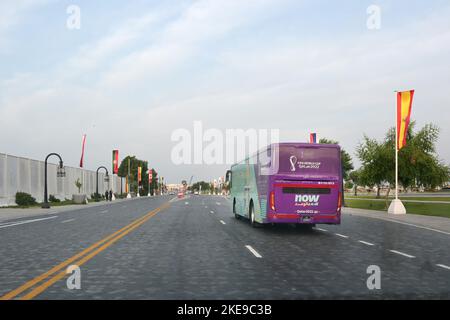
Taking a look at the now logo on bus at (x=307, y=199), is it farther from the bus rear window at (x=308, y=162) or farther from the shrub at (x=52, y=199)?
the shrub at (x=52, y=199)

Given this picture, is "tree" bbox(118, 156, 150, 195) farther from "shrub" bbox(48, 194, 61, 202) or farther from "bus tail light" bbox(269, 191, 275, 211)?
"bus tail light" bbox(269, 191, 275, 211)

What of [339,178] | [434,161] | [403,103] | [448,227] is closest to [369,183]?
[434,161]

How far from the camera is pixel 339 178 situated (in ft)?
54.8

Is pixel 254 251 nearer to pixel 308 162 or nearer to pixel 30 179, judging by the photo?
pixel 308 162

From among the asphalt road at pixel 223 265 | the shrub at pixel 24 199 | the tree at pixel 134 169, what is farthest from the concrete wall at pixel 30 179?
the tree at pixel 134 169

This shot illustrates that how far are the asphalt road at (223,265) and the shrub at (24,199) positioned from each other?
3083cm

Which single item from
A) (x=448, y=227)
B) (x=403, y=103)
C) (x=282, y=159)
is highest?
(x=403, y=103)

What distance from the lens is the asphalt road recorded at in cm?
731

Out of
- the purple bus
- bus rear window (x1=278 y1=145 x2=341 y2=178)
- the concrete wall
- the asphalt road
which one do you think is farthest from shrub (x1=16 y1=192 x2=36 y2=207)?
bus rear window (x1=278 y1=145 x2=341 y2=178)

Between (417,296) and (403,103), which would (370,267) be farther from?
(403,103)

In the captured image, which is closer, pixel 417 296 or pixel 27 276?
pixel 417 296

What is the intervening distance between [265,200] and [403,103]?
1597 centimetres

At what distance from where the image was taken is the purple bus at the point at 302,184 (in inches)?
648

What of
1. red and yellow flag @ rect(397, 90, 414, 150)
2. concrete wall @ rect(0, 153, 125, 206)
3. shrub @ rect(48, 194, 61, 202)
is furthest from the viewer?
shrub @ rect(48, 194, 61, 202)
